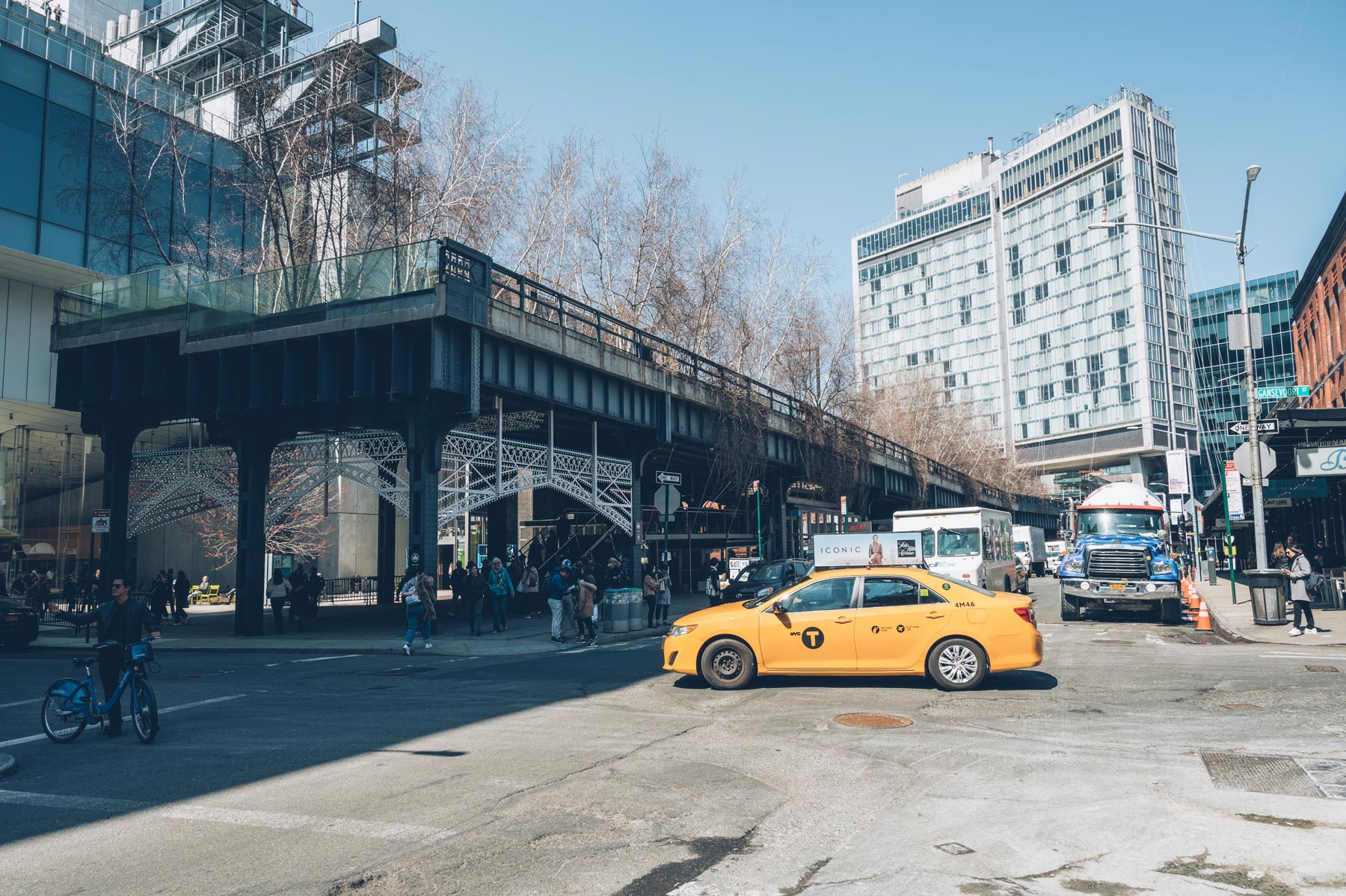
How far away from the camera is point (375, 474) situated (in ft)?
91.5

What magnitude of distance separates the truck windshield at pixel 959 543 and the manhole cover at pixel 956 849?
920 inches

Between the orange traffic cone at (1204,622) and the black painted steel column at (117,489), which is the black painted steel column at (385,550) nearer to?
the black painted steel column at (117,489)

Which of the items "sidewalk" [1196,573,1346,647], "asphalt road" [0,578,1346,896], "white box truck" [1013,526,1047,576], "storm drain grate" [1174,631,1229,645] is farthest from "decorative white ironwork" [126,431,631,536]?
"white box truck" [1013,526,1047,576]

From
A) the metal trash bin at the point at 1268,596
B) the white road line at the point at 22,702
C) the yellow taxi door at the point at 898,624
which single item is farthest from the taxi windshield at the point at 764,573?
the white road line at the point at 22,702

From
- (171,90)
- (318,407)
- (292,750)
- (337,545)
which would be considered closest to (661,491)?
(318,407)

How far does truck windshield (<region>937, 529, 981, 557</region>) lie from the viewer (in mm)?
28219

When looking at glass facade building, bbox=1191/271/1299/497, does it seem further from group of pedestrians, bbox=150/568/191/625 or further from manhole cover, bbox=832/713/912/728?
manhole cover, bbox=832/713/912/728

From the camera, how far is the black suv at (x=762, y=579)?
23844mm

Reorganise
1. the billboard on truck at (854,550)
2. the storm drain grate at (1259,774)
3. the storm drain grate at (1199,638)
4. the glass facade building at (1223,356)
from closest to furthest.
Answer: the storm drain grate at (1259,774), the storm drain grate at (1199,638), the billboard on truck at (854,550), the glass facade building at (1223,356)

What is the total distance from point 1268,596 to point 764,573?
11464 millimetres

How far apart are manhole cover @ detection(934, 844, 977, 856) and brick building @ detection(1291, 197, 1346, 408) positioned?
38.0m

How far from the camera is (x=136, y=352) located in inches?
1079

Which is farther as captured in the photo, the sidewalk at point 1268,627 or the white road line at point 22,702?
the sidewalk at point 1268,627

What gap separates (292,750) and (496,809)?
11.7ft
